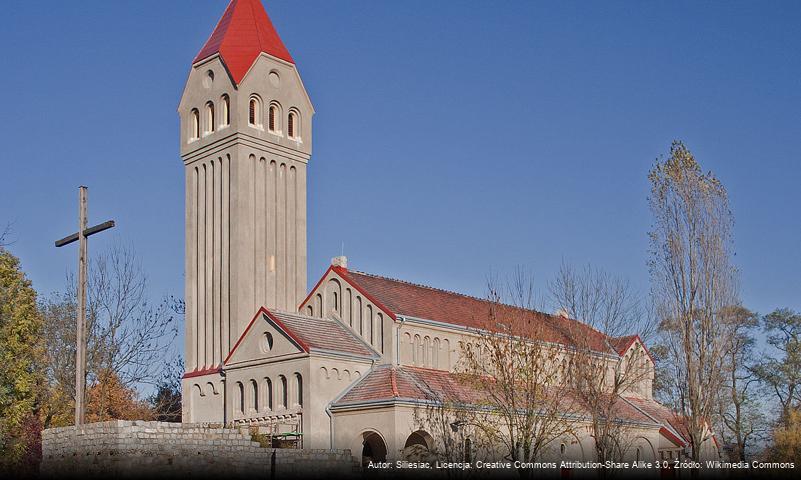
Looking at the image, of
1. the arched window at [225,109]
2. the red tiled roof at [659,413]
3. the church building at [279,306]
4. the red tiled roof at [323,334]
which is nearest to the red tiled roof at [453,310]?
the church building at [279,306]

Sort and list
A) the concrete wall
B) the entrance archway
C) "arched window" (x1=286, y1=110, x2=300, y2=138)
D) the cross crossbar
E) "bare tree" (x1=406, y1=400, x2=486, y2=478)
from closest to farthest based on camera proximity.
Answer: the cross crossbar, the entrance archway, "bare tree" (x1=406, y1=400, x2=486, y2=478), the concrete wall, "arched window" (x1=286, y1=110, x2=300, y2=138)

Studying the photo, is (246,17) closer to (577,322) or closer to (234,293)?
(234,293)

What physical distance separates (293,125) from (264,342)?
12.0 meters

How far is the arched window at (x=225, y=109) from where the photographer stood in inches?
1928

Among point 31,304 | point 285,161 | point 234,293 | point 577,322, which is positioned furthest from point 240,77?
point 577,322

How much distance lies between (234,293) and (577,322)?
1593cm

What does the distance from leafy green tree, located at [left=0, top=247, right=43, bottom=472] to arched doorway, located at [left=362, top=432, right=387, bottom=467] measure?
1427 centimetres

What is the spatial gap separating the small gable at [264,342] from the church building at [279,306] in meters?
0.07

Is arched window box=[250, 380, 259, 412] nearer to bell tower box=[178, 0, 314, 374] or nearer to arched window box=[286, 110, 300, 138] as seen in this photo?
bell tower box=[178, 0, 314, 374]

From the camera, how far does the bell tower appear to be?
157 ft

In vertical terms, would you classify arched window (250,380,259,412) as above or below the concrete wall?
below

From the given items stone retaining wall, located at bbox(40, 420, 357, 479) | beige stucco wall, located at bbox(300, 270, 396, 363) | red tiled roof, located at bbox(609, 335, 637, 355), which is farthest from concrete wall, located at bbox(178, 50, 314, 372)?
red tiled roof, located at bbox(609, 335, 637, 355)

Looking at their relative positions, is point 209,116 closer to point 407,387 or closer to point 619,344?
point 407,387

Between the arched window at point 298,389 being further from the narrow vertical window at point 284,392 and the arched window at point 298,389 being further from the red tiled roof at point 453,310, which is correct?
the red tiled roof at point 453,310
